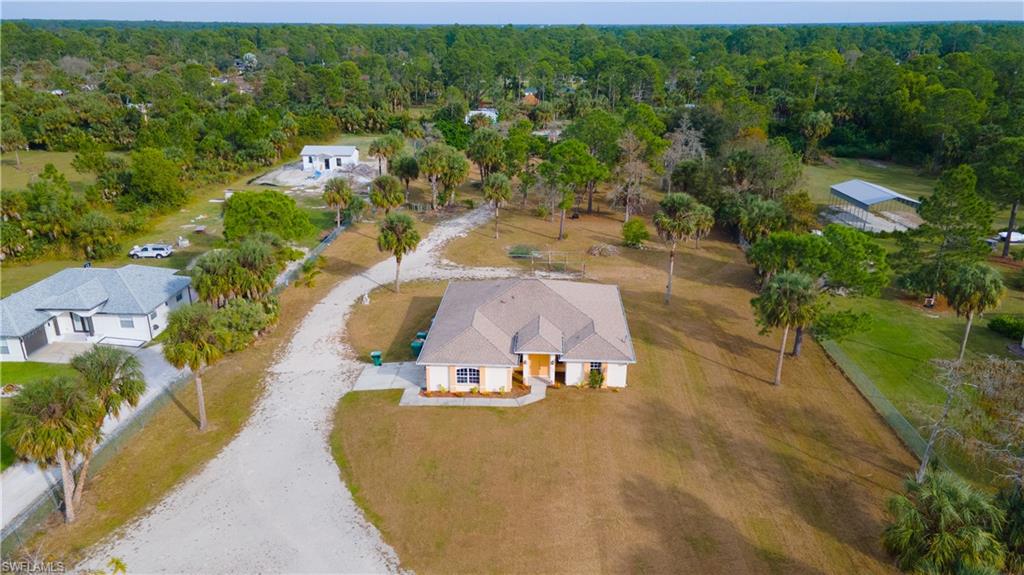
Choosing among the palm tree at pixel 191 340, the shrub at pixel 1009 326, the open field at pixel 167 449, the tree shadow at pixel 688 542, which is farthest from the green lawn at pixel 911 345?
the open field at pixel 167 449

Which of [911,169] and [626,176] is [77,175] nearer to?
[626,176]

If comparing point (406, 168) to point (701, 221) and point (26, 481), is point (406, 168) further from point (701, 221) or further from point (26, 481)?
point (26, 481)

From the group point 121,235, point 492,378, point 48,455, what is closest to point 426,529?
point 492,378

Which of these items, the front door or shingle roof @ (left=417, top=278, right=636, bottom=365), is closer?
shingle roof @ (left=417, top=278, right=636, bottom=365)

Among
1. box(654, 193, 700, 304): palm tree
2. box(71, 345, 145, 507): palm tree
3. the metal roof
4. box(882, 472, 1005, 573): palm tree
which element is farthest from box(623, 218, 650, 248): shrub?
box(71, 345, 145, 507): palm tree

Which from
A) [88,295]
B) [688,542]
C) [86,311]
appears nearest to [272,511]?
[688,542]

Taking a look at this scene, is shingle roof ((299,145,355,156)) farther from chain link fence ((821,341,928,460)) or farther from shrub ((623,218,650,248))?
chain link fence ((821,341,928,460))

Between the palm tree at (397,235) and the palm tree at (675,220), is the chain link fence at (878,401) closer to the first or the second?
the palm tree at (675,220)
